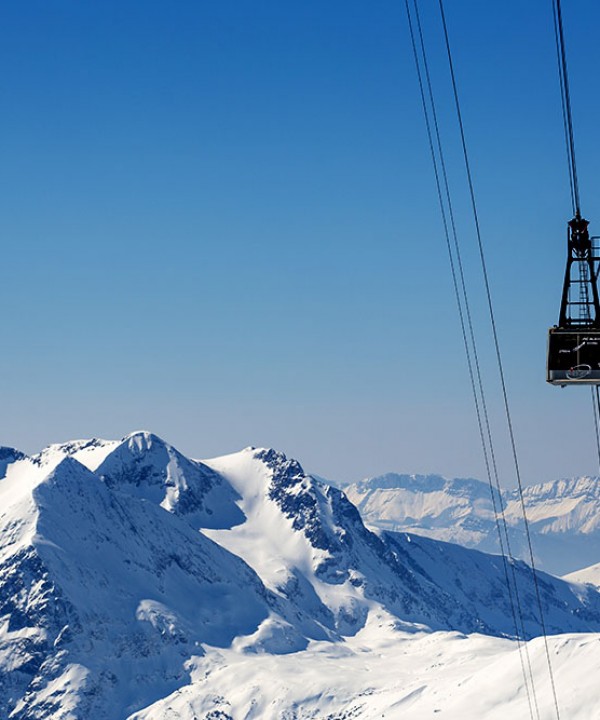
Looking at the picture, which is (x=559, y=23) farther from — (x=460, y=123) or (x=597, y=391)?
(x=597, y=391)

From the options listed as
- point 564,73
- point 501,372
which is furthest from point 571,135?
point 501,372

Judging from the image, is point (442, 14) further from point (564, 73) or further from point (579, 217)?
point (579, 217)

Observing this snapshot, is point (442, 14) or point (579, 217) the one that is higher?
point (442, 14)

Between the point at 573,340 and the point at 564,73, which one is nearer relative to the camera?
the point at 564,73

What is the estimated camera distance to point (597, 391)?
3158 cm

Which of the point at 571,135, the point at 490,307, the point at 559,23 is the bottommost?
the point at 490,307

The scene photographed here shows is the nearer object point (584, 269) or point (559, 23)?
point (559, 23)

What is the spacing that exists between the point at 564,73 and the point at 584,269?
5754mm

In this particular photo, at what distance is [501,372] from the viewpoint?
1200 inches

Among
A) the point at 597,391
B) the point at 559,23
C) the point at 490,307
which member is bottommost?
the point at 597,391

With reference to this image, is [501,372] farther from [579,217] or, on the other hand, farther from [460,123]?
[460,123]

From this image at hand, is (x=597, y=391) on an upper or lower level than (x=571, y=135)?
lower

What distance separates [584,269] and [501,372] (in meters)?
3.56

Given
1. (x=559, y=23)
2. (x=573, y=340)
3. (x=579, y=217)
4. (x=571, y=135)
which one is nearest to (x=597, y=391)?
(x=573, y=340)
